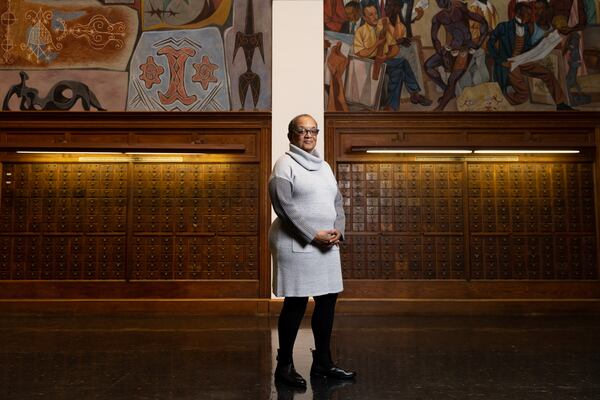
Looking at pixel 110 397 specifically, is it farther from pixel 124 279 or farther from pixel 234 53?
pixel 234 53

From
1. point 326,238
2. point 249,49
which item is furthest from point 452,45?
point 326,238

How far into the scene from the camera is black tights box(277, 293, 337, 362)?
119 inches

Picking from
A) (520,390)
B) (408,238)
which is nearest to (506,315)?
(408,238)

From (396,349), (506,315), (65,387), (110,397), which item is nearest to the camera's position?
(110,397)

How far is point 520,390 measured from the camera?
284 centimetres

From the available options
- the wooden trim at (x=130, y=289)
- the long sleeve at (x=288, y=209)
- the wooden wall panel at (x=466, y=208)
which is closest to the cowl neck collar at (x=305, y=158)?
the long sleeve at (x=288, y=209)

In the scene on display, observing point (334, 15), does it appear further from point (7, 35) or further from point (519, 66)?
point (7, 35)

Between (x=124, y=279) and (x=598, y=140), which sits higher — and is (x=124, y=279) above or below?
below

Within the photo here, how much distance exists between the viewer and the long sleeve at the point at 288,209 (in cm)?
296

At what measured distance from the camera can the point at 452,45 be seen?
270 inches

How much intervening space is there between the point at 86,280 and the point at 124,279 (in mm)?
533

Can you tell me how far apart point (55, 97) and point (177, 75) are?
178 centimetres

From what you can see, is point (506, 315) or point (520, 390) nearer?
point (520, 390)

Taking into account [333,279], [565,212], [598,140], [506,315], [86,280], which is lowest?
[506,315]
